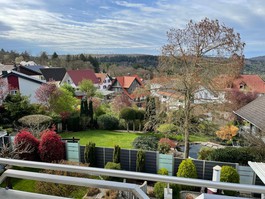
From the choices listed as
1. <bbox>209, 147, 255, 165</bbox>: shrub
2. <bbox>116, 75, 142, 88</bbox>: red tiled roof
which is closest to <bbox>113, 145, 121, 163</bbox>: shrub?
<bbox>209, 147, 255, 165</bbox>: shrub

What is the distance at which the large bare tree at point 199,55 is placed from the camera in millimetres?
10008

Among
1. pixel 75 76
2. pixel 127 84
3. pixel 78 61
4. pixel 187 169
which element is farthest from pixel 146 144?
pixel 78 61

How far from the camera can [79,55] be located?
5375cm

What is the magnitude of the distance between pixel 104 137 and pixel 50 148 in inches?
238

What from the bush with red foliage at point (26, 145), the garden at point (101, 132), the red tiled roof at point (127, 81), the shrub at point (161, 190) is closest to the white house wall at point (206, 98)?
the garden at point (101, 132)

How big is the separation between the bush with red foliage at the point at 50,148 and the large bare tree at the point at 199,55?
6.11 metres

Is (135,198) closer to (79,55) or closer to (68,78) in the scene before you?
(68,78)

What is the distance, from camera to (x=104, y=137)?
16.0 m

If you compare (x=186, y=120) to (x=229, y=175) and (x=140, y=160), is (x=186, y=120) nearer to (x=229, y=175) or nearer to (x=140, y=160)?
(x=140, y=160)

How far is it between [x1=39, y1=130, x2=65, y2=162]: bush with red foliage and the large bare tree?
6.11m

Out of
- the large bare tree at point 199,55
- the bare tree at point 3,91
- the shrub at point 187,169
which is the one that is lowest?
the shrub at point 187,169

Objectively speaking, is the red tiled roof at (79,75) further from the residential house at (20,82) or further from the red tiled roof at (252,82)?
the red tiled roof at (252,82)

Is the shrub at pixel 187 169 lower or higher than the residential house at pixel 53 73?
lower

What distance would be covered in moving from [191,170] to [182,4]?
6.04 metres
